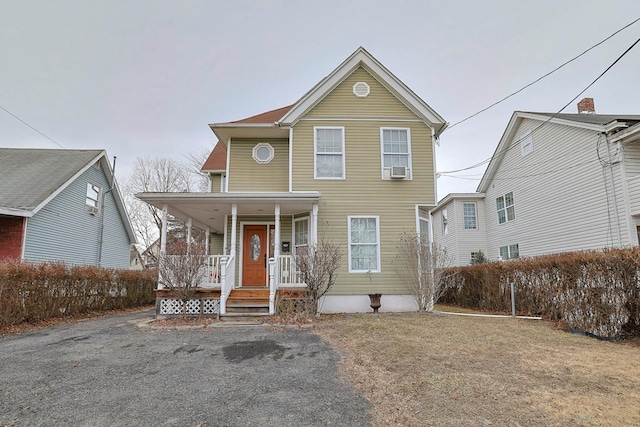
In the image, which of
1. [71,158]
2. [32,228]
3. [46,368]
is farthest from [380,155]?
[71,158]

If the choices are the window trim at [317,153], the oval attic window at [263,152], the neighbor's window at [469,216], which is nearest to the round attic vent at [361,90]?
the window trim at [317,153]

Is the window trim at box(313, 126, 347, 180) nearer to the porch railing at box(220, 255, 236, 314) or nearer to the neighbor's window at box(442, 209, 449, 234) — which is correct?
the porch railing at box(220, 255, 236, 314)

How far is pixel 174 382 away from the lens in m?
4.28

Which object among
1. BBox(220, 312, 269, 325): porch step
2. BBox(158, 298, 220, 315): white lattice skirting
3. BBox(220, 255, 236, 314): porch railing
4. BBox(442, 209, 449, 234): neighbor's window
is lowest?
BBox(220, 312, 269, 325): porch step

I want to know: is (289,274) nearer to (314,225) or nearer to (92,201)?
(314,225)

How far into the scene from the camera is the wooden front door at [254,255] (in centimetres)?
1133

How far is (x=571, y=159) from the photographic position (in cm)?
1304

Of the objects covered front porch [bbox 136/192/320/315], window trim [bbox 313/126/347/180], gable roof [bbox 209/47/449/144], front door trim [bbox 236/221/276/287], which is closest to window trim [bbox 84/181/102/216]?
covered front porch [bbox 136/192/320/315]

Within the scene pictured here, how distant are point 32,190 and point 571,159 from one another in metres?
20.7

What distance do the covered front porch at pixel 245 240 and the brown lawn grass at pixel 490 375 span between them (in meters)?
2.96

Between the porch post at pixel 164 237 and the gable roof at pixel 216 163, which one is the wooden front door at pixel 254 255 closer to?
the porch post at pixel 164 237

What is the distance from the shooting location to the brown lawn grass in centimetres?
320

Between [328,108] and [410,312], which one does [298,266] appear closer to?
[410,312]

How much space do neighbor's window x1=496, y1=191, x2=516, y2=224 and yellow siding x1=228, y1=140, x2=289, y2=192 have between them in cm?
1221
